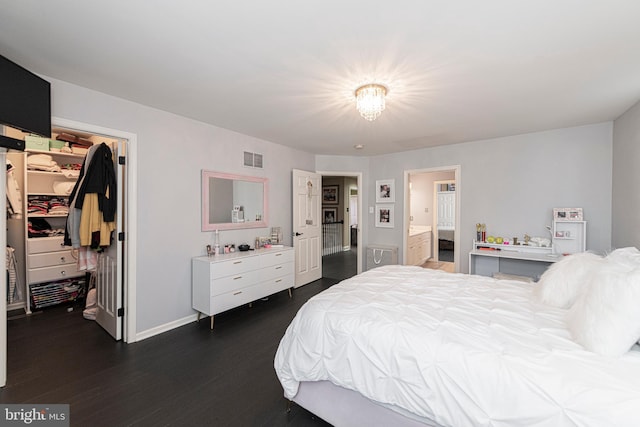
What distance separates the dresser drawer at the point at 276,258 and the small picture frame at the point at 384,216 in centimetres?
205

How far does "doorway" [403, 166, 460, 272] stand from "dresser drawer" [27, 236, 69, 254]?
205 inches

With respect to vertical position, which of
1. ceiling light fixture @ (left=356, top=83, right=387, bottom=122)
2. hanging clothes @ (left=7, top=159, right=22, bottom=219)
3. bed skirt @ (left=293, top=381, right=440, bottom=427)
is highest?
ceiling light fixture @ (left=356, top=83, right=387, bottom=122)

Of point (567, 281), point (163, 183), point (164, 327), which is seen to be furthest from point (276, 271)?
point (567, 281)

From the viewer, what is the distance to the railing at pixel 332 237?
815 cm

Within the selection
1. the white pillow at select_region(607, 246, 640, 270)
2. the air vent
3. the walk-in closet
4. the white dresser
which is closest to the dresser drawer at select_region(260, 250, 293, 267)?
the white dresser

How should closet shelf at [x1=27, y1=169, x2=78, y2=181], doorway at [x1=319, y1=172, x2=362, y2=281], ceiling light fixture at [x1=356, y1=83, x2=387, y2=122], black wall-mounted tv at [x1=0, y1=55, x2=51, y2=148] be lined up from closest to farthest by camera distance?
black wall-mounted tv at [x1=0, y1=55, x2=51, y2=148], ceiling light fixture at [x1=356, y1=83, x2=387, y2=122], closet shelf at [x1=27, y1=169, x2=78, y2=181], doorway at [x1=319, y1=172, x2=362, y2=281]

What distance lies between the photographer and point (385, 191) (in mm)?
5109

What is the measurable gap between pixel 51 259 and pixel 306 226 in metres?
3.53

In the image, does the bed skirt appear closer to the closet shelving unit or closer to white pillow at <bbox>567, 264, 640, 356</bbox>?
white pillow at <bbox>567, 264, 640, 356</bbox>

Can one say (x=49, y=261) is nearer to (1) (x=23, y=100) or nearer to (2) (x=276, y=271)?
(1) (x=23, y=100)

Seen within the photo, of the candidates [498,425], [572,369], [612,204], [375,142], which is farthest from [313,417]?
[612,204]

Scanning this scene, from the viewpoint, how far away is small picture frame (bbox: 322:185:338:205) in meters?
8.91

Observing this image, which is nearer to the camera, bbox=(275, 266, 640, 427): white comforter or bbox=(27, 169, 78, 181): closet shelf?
bbox=(275, 266, 640, 427): white comforter

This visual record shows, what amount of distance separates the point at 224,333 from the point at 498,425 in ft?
8.40
